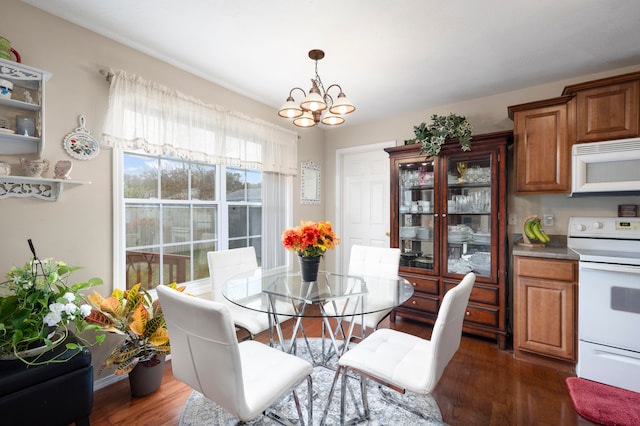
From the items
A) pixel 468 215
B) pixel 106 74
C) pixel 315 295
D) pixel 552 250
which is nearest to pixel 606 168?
pixel 552 250

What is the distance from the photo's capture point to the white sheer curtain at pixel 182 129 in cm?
216

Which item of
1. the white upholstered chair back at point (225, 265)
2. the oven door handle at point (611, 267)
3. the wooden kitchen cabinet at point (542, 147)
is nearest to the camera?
the oven door handle at point (611, 267)

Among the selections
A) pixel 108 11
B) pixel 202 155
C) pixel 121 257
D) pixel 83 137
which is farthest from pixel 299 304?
pixel 108 11

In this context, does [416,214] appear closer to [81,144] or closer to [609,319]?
[609,319]

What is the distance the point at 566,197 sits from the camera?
2828 millimetres

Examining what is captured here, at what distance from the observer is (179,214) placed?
8.82ft

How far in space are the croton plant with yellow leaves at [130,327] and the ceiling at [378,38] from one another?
6.08 feet

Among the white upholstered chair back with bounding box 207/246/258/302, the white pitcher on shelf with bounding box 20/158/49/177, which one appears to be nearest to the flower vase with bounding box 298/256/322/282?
the white upholstered chair back with bounding box 207/246/258/302

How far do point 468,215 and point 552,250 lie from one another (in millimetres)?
754

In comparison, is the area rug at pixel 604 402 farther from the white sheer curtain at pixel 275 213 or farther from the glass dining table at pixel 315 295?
the white sheer curtain at pixel 275 213

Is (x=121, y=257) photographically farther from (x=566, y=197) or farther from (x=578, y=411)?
(x=566, y=197)

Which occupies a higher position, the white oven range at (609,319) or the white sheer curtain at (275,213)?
the white sheer curtain at (275,213)

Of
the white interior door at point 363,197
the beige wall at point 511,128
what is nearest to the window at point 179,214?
the white interior door at point 363,197

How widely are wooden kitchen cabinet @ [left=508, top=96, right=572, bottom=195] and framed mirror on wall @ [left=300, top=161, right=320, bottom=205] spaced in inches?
93.4
